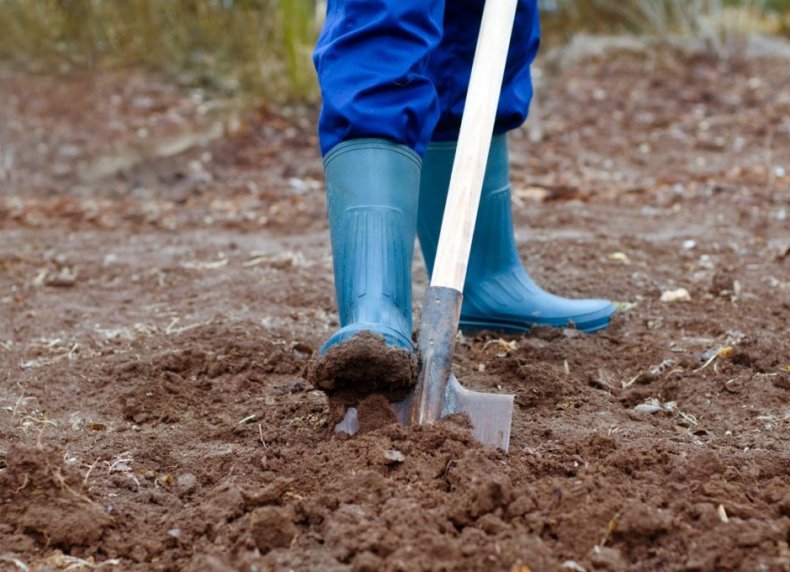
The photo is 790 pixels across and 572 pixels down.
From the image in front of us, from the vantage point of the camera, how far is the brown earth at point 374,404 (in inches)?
51.9

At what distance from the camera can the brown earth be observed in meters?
1.32

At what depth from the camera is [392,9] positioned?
176 cm

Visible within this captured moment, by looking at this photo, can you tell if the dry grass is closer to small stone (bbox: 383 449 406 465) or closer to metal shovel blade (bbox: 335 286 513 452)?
metal shovel blade (bbox: 335 286 513 452)

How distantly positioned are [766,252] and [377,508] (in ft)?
7.52

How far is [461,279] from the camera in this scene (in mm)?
1767

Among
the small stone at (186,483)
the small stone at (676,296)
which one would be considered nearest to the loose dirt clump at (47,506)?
the small stone at (186,483)

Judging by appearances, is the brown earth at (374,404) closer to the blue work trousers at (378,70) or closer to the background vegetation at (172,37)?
the blue work trousers at (378,70)

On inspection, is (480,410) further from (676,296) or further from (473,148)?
(676,296)

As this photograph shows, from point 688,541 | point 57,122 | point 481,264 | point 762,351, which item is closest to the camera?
point 688,541

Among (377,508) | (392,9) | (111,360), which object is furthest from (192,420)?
(392,9)

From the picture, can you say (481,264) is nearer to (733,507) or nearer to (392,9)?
(392,9)

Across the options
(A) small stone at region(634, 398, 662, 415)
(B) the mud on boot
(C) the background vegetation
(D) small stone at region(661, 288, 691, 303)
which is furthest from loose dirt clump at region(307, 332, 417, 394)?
(C) the background vegetation

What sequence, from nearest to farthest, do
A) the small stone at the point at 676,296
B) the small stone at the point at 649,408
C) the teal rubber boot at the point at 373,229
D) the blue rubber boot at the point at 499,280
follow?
the teal rubber boot at the point at 373,229, the small stone at the point at 649,408, the blue rubber boot at the point at 499,280, the small stone at the point at 676,296

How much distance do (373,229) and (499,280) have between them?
0.79 m
